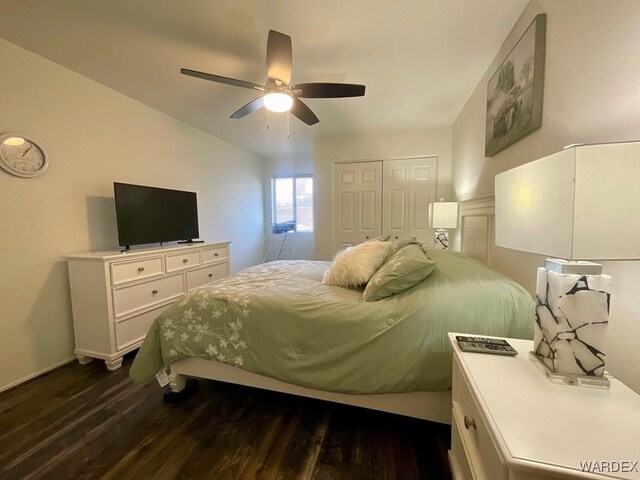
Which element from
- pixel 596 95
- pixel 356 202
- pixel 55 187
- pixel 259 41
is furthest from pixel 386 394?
pixel 356 202

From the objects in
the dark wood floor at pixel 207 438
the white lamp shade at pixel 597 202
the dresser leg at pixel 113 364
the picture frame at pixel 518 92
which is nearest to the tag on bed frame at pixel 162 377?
the dark wood floor at pixel 207 438

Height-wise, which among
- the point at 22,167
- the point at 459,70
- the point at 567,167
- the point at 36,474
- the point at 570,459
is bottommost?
the point at 36,474

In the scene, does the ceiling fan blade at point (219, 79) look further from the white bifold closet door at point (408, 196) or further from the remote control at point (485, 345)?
the white bifold closet door at point (408, 196)

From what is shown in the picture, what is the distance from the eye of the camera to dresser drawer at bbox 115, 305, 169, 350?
2.10 m

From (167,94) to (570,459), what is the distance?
3510 mm

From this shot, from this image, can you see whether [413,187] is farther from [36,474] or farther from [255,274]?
[36,474]

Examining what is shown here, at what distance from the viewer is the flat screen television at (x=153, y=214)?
7.66 ft

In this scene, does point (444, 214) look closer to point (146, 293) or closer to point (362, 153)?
point (362, 153)

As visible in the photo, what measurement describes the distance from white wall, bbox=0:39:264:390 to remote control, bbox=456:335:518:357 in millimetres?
2950

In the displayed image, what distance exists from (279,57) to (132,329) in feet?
8.06

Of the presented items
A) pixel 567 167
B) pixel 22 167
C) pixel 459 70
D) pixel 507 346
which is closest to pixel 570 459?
pixel 507 346

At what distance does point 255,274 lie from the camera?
2.15 m

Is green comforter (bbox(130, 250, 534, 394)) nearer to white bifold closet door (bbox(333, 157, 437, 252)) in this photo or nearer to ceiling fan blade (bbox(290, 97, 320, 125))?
ceiling fan blade (bbox(290, 97, 320, 125))

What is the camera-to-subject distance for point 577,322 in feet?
2.43
